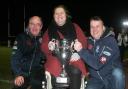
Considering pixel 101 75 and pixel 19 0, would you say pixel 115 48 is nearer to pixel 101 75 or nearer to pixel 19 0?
pixel 101 75

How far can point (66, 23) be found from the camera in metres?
6.04

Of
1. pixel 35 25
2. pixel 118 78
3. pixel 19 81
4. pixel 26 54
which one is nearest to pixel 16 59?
pixel 26 54

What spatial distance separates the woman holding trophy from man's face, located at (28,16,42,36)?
101cm

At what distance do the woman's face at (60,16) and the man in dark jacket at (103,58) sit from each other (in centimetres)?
48

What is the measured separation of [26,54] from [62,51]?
1.47m

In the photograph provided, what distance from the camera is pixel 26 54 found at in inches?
280

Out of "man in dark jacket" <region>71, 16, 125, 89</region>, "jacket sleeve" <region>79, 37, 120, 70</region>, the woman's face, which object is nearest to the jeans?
"man in dark jacket" <region>71, 16, 125, 89</region>

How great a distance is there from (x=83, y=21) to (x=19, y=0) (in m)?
11.0

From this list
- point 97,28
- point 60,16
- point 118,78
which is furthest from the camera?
point 118,78

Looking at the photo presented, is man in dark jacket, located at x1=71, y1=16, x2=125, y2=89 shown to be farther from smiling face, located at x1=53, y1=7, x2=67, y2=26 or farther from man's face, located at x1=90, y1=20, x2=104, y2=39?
smiling face, located at x1=53, y1=7, x2=67, y2=26

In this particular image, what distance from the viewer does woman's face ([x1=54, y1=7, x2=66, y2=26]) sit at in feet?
19.7

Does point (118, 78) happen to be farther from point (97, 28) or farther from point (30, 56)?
point (30, 56)

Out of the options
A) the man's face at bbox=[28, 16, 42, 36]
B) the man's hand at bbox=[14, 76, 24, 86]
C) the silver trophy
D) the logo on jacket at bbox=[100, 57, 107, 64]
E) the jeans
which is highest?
the man's face at bbox=[28, 16, 42, 36]

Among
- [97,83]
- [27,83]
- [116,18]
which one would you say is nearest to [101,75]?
[97,83]
